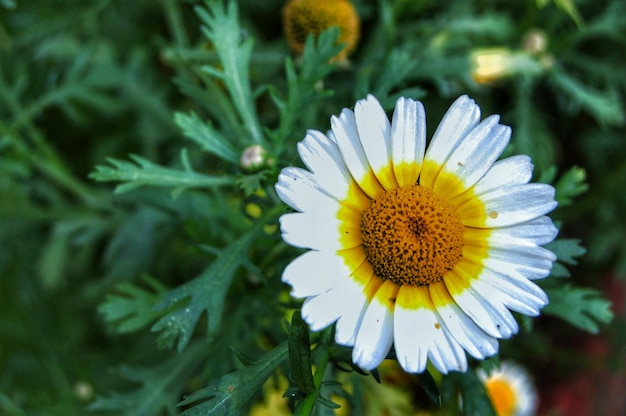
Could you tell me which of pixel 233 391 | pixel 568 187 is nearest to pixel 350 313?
pixel 233 391

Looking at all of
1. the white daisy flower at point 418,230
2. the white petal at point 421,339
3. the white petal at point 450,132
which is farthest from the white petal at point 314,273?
the white petal at point 450,132

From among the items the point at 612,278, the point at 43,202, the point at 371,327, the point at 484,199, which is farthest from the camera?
the point at 612,278

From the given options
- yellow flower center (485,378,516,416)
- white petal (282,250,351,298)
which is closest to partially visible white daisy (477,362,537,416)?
yellow flower center (485,378,516,416)

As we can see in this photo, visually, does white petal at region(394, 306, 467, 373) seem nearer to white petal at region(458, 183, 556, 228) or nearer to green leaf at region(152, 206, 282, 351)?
white petal at region(458, 183, 556, 228)

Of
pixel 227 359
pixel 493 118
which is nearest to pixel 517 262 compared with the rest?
pixel 493 118

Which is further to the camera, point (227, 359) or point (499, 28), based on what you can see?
point (499, 28)

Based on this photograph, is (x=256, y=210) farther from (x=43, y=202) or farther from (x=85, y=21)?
(x=43, y=202)

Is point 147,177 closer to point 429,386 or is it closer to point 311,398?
point 311,398

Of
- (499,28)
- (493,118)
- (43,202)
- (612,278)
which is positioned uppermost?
(493,118)
